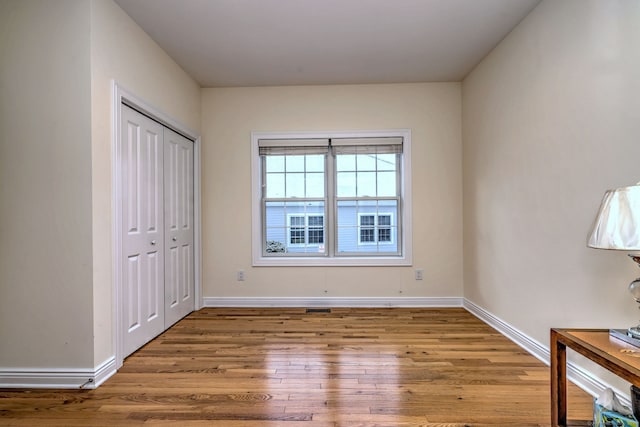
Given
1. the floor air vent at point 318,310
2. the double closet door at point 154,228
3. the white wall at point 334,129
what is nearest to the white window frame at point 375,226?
the white wall at point 334,129

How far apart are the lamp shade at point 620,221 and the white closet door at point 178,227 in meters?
3.30

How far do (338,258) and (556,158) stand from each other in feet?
8.19

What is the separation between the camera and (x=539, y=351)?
257cm

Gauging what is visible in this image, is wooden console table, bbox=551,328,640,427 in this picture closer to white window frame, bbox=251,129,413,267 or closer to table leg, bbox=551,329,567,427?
table leg, bbox=551,329,567,427

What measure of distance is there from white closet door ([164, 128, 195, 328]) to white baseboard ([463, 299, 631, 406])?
323 cm

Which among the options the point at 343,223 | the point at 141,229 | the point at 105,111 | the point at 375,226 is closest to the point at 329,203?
the point at 343,223

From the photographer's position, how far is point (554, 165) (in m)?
2.41

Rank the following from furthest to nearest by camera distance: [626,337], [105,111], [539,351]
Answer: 1. [539,351]
2. [105,111]
3. [626,337]

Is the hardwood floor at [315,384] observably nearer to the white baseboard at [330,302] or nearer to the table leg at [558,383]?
the table leg at [558,383]

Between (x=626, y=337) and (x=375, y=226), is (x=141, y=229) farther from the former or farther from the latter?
(x=626, y=337)

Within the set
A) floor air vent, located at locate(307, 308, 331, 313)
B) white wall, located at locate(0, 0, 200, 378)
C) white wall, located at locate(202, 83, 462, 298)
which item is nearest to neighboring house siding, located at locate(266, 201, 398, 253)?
white wall, located at locate(202, 83, 462, 298)

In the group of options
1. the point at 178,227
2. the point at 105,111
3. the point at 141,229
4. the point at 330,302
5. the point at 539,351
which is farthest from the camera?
the point at 330,302

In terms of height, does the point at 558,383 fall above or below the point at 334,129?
below

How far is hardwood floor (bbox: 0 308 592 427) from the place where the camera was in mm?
1868
